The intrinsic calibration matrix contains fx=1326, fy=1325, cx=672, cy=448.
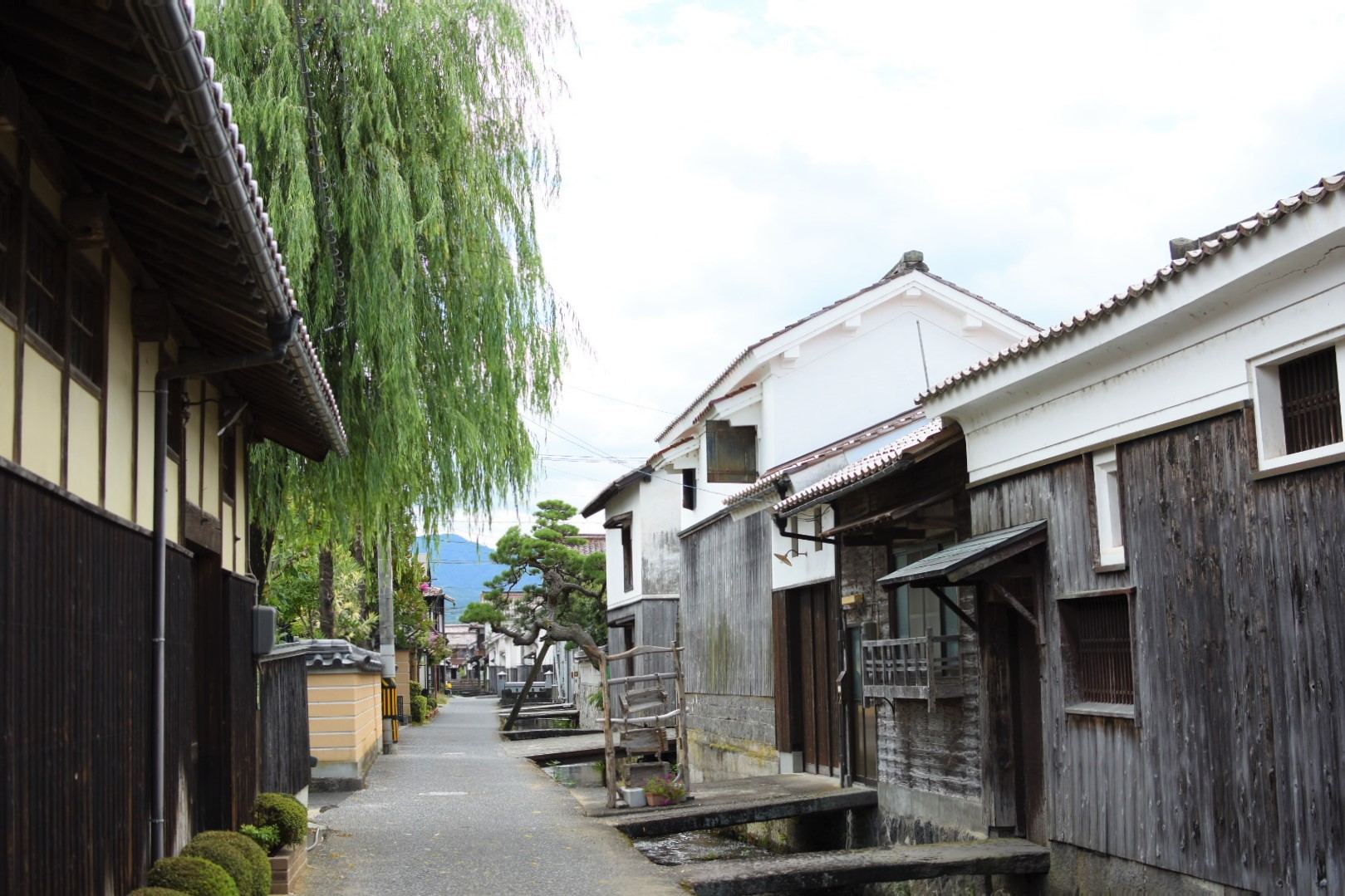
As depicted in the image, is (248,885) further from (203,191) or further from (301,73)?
(301,73)

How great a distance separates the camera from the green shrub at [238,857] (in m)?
8.17

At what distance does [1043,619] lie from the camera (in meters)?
10.8

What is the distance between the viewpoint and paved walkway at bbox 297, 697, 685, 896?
37.5ft

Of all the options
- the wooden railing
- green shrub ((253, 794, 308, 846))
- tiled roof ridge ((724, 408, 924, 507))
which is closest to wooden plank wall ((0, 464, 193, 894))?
green shrub ((253, 794, 308, 846))

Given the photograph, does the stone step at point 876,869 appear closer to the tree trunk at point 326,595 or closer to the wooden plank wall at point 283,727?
the wooden plank wall at point 283,727

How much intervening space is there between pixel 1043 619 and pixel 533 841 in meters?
6.44

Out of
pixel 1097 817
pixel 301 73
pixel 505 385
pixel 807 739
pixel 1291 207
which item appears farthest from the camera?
pixel 807 739

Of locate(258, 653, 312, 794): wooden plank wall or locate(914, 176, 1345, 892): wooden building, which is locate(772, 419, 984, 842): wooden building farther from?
locate(258, 653, 312, 794): wooden plank wall

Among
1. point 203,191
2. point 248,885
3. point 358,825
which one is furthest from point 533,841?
point 203,191

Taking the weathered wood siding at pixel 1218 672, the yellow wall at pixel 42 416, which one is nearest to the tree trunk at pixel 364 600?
the weathered wood siding at pixel 1218 672

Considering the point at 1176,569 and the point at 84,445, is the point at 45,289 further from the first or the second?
the point at 1176,569

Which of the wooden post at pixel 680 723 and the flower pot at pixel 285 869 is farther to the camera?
the wooden post at pixel 680 723

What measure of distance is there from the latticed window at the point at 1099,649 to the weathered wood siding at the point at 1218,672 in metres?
0.14

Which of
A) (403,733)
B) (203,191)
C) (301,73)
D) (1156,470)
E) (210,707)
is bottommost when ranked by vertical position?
(403,733)
